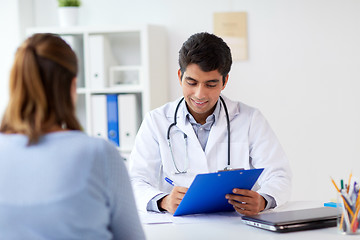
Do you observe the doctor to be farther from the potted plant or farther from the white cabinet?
the potted plant

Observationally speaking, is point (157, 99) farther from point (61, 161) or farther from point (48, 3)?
point (61, 161)

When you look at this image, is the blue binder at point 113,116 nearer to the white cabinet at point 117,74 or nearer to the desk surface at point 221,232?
the white cabinet at point 117,74

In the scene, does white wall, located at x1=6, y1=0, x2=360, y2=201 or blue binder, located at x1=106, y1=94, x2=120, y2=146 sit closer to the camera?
blue binder, located at x1=106, y1=94, x2=120, y2=146

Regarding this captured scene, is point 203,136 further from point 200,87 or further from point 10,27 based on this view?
point 10,27

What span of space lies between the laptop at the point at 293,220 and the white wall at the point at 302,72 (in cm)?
170

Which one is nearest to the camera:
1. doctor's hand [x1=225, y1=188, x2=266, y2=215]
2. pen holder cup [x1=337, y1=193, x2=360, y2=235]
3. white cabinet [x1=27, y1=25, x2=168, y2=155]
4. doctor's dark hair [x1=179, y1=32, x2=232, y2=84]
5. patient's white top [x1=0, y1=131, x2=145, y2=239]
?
patient's white top [x1=0, y1=131, x2=145, y2=239]

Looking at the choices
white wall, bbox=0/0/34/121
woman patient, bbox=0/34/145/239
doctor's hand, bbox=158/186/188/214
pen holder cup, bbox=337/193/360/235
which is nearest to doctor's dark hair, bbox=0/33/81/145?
woman patient, bbox=0/34/145/239

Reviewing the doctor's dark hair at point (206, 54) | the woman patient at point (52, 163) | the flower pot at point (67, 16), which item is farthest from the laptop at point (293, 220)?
the flower pot at point (67, 16)

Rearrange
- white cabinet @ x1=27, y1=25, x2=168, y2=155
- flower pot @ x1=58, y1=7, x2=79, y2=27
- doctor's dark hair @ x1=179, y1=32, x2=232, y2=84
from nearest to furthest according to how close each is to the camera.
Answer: doctor's dark hair @ x1=179, y1=32, x2=232, y2=84 → white cabinet @ x1=27, y1=25, x2=168, y2=155 → flower pot @ x1=58, y1=7, x2=79, y2=27

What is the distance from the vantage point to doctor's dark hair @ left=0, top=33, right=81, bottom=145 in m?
1.09

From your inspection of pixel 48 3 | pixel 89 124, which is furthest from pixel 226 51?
pixel 48 3

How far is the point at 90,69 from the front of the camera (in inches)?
125

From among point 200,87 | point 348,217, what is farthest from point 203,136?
point 348,217

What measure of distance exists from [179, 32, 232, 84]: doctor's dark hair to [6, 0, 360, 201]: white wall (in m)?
1.24
